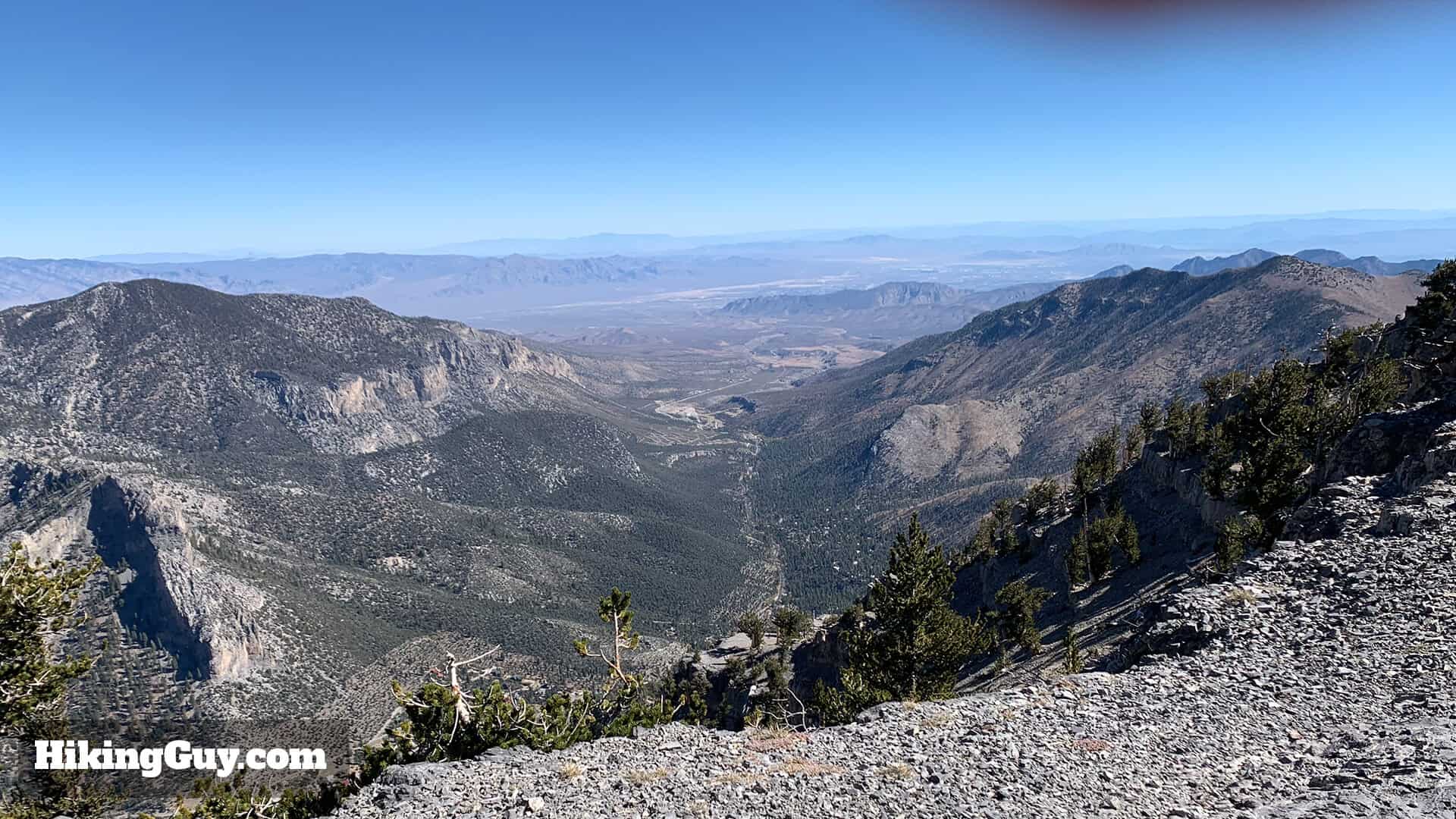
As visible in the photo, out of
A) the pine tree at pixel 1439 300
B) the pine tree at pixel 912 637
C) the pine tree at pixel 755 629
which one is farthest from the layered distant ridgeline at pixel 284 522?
the pine tree at pixel 1439 300

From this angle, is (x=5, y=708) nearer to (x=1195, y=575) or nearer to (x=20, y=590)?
(x=20, y=590)

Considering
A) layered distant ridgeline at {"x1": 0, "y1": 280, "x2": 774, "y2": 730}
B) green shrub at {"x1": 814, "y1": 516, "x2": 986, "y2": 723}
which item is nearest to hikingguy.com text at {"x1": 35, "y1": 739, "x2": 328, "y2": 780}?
green shrub at {"x1": 814, "y1": 516, "x2": 986, "y2": 723}

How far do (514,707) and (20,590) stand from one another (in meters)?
13.5

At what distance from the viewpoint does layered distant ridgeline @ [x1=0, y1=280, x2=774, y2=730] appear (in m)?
89.4

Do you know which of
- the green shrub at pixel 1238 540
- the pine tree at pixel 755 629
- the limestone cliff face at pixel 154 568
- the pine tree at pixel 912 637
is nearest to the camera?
the pine tree at pixel 912 637

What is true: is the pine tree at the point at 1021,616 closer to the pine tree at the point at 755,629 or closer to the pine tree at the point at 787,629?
the pine tree at the point at 787,629

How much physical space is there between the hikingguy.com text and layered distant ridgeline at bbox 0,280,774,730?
60.5m

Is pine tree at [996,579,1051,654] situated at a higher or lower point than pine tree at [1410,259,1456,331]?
lower

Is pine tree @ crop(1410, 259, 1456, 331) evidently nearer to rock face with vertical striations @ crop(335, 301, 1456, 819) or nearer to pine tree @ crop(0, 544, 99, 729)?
rock face with vertical striations @ crop(335, 301, 1456, 819)

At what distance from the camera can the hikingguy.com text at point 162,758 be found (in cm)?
2080

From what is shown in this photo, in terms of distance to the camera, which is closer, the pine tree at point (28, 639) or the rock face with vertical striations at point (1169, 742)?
the rock face with vertical striations at point (1169, 742)

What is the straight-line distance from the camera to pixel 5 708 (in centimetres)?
1830

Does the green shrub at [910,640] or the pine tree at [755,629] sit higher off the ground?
the green shrub at [910,640]

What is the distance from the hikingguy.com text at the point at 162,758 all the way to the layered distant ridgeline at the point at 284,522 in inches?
2382
